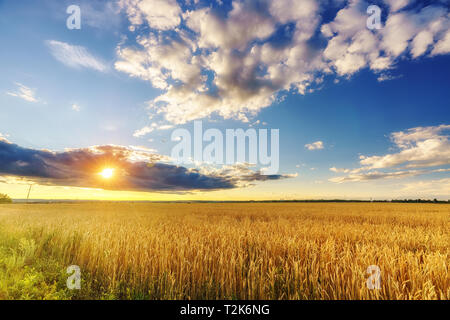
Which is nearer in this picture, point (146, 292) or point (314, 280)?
point (314, 280)

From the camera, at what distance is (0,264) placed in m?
4.75

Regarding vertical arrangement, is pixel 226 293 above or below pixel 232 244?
below
